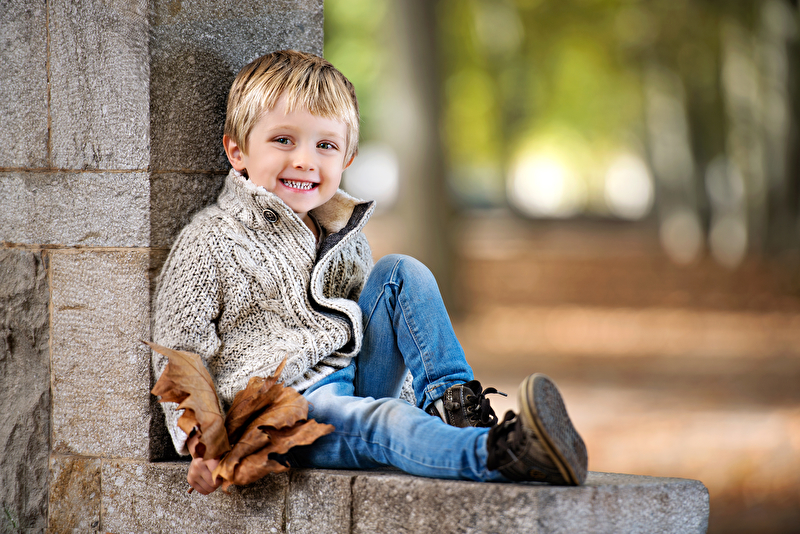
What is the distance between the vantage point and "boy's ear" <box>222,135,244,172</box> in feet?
10.1

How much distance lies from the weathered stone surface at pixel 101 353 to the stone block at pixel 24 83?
431 mm

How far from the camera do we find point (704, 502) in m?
2.56

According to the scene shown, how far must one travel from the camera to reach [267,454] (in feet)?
8.44

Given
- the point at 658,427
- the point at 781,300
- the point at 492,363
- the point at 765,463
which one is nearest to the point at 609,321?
the point at 781,300

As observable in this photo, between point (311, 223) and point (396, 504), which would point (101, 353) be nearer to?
point (311, 223)

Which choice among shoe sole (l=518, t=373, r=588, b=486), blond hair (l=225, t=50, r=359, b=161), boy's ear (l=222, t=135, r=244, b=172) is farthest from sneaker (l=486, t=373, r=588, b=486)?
boy's ear (l=222, t=135, r=244, b=172)

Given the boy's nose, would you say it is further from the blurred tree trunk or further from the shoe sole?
the blurred tree trunk

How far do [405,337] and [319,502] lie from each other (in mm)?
635

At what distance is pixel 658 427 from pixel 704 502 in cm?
462

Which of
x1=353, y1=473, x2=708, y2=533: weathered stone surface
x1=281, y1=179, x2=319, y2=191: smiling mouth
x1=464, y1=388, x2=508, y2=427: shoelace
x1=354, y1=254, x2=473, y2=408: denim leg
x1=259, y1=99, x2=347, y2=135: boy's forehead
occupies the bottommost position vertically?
x1=353, y1=473, x2=708, y2=533: weathered stone surface

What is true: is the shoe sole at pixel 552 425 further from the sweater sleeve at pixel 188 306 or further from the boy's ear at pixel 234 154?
the boy's ear at pixel 234 154

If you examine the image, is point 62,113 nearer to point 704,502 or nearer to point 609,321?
point 704,502

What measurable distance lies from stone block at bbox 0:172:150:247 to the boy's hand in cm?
78

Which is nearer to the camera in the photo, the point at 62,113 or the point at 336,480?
the point at 336,480
